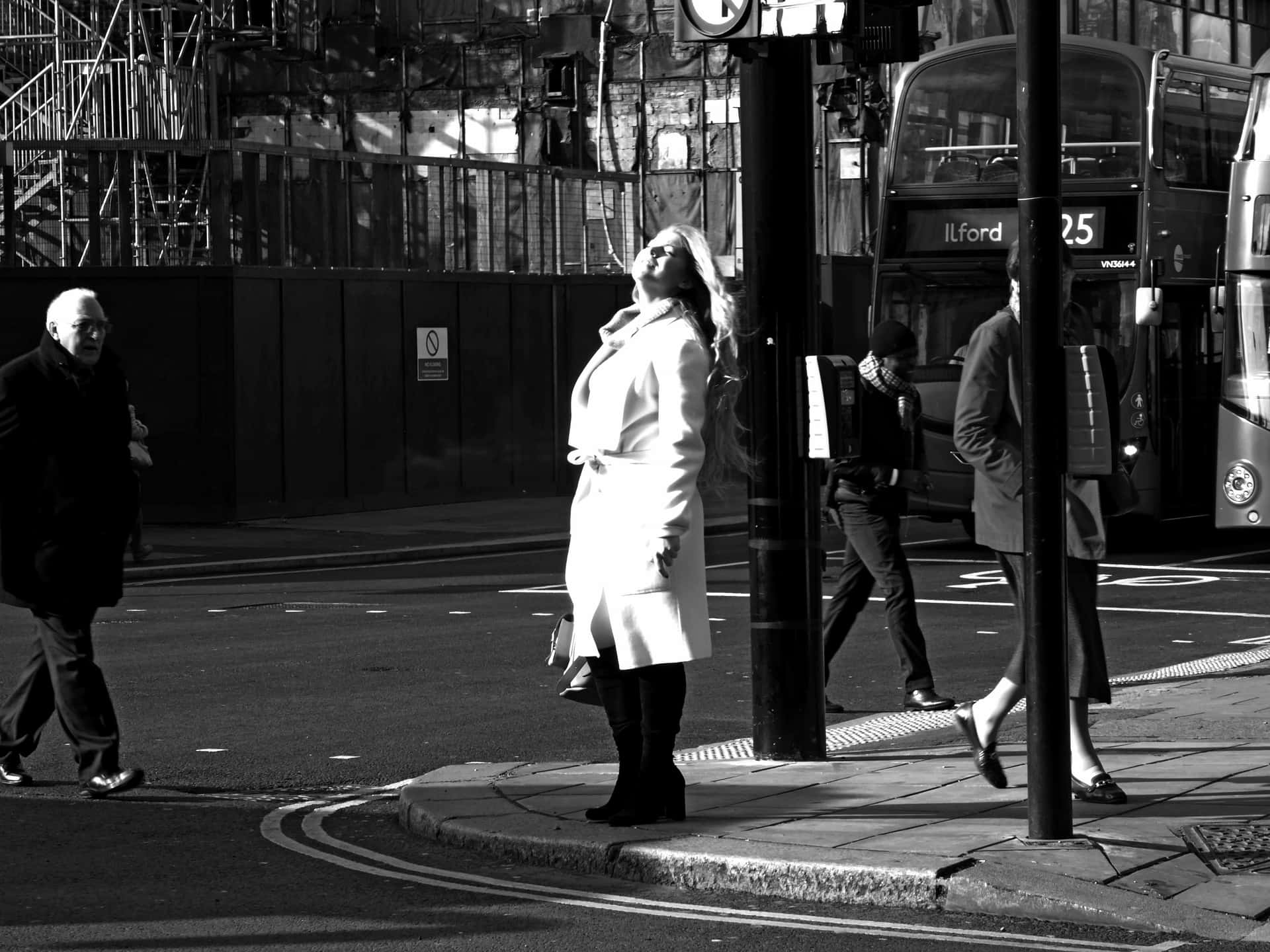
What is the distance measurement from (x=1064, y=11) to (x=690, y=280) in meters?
29.0

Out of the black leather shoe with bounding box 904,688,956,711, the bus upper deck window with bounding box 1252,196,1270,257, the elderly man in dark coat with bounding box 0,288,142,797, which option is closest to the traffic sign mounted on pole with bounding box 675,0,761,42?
the elderly man in dark coat with bounding box 0,288,142,797

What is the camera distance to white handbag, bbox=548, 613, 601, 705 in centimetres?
666

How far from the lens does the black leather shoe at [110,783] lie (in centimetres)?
764

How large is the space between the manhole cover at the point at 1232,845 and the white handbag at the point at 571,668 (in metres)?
1.94

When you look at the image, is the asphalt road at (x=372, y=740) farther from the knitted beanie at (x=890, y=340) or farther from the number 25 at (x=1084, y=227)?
the number 25 at (x=1084, y=227)

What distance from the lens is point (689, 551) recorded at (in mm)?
6566

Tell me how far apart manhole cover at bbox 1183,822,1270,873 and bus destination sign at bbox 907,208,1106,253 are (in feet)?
40.9

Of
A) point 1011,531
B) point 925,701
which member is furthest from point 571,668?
point 925,701

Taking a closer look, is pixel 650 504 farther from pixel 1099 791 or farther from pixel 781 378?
pixel 1099 791

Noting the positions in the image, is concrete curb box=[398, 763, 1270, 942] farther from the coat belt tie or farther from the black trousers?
the black trousers

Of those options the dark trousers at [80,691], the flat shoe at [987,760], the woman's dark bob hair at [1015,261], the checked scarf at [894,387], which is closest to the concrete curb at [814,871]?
the flat shoe at [987,760]

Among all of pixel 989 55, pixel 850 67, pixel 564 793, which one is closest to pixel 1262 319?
pixel 989 55

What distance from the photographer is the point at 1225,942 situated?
5.32 meters

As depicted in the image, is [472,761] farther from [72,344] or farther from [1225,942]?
[1225,942]
